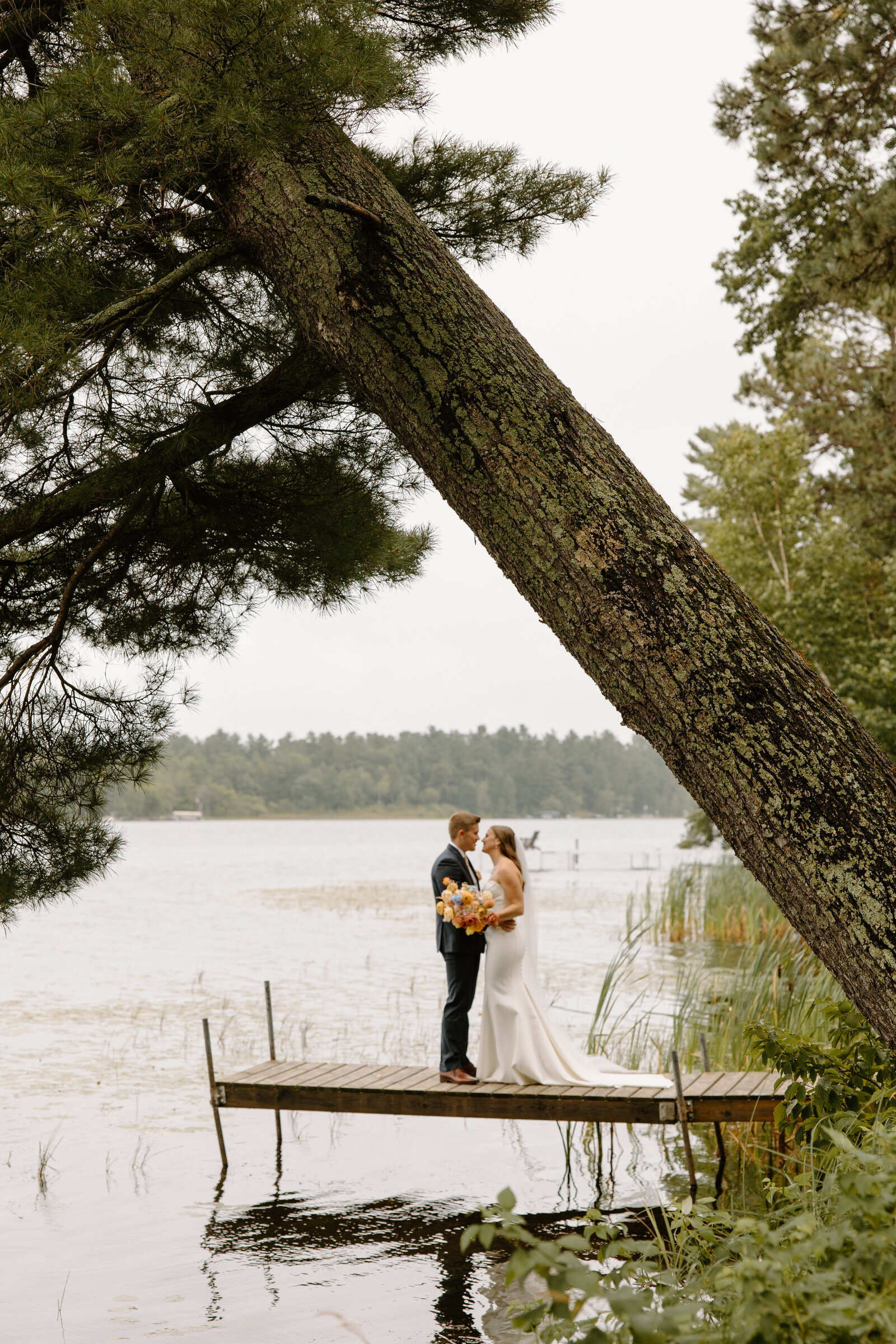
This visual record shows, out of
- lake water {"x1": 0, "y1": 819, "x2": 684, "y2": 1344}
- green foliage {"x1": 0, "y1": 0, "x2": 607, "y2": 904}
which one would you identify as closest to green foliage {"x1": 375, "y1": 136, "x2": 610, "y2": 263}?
green foliage {"x1": 0, "y1": 0, "x2": 607, "y2": 904}

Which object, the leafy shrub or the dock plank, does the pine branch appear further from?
the dock plank

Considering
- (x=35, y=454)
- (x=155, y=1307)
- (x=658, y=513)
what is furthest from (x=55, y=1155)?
(x=658, y=513)

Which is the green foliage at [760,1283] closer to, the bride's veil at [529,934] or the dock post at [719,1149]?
the dock post at [719,1149]

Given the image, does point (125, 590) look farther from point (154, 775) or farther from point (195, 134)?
point (195, 134)

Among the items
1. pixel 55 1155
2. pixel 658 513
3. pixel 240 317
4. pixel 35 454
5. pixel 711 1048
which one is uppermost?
pixel 240 317

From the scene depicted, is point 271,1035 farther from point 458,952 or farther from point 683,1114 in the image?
point 683,1114

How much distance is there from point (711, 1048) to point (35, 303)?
6756 millimetres

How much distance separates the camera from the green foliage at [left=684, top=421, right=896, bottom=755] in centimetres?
1611

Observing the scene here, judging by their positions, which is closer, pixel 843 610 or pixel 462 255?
pixel 462 255

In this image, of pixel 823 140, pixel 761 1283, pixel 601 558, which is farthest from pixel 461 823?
pixel 823 140

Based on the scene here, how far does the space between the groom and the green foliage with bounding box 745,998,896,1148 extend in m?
2.94

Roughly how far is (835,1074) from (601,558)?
1855 millimetres

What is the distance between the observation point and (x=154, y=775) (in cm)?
511

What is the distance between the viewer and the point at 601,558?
2773mm
